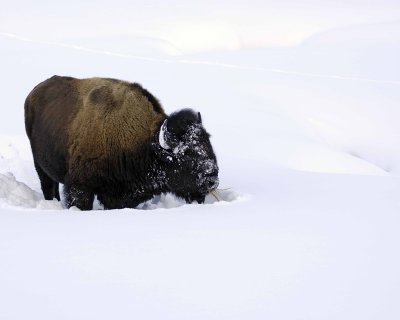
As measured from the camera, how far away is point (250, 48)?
1609 cm

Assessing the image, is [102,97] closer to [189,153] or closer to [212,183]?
[189,153]

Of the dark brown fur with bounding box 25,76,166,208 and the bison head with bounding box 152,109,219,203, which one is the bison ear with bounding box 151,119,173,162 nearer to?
the bison head with bounding box 152,109,219,203

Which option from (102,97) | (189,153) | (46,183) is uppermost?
(102,97)

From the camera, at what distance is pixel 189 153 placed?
5512 millimetres

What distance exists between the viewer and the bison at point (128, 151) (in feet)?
18.0

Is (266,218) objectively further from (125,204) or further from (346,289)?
(125,204)

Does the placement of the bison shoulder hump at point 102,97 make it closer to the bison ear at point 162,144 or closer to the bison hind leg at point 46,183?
the bison ear at point 162,144

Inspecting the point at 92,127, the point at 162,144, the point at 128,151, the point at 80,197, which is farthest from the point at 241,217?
the point at 92,127

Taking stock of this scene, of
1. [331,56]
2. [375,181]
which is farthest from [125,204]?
[331,56]

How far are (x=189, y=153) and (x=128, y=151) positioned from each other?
59 centimetres

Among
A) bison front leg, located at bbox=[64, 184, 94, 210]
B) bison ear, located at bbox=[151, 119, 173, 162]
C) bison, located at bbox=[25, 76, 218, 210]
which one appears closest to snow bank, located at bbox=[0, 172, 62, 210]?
bison front leg, located at bbox=[64, 184, 94, 210]

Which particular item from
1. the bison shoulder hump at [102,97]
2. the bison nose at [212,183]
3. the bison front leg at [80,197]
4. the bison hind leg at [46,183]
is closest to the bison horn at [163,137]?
the bison nose at [212,183]

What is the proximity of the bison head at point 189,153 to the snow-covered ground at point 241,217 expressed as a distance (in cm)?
30

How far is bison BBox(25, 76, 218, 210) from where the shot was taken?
18.0ft
